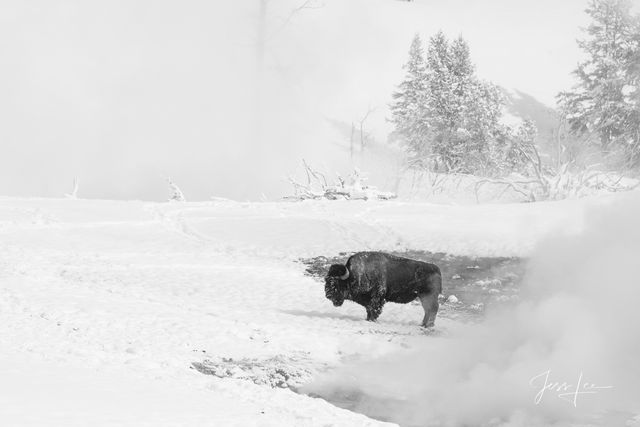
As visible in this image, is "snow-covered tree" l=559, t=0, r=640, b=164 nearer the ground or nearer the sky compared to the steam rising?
nearer the sky

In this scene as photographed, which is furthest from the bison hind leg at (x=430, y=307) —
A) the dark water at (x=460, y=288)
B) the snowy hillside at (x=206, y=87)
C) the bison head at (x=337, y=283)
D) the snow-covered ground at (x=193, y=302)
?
the snowy hillside at (x=206, y=87)

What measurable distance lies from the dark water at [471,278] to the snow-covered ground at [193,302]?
2.85ft

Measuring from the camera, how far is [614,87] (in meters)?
44.2

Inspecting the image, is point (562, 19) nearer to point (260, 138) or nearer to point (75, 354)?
point (260, 138)

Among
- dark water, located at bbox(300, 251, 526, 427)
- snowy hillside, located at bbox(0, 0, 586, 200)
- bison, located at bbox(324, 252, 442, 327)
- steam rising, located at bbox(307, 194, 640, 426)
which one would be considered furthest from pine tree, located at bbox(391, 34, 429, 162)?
bison, located at bbox(324, 252, 442, 327)

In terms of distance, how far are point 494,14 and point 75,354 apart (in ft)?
307

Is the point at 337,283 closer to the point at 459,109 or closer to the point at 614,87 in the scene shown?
the point at 614,87

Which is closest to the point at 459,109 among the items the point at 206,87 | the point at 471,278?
the point at 206,87

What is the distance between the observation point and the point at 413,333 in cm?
1519

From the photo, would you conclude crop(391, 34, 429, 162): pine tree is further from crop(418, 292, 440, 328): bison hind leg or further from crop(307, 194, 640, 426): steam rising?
crop(418, 292, 440, 328): bison hind leg

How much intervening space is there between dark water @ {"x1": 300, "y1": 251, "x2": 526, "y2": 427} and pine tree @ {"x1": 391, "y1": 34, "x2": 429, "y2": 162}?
29.7m

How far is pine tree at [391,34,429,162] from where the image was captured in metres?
54.2

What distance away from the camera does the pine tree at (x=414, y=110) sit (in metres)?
54.2

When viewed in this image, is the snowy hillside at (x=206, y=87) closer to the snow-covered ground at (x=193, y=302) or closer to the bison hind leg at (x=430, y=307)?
the snow-covered ground at (x=193, y=302)
